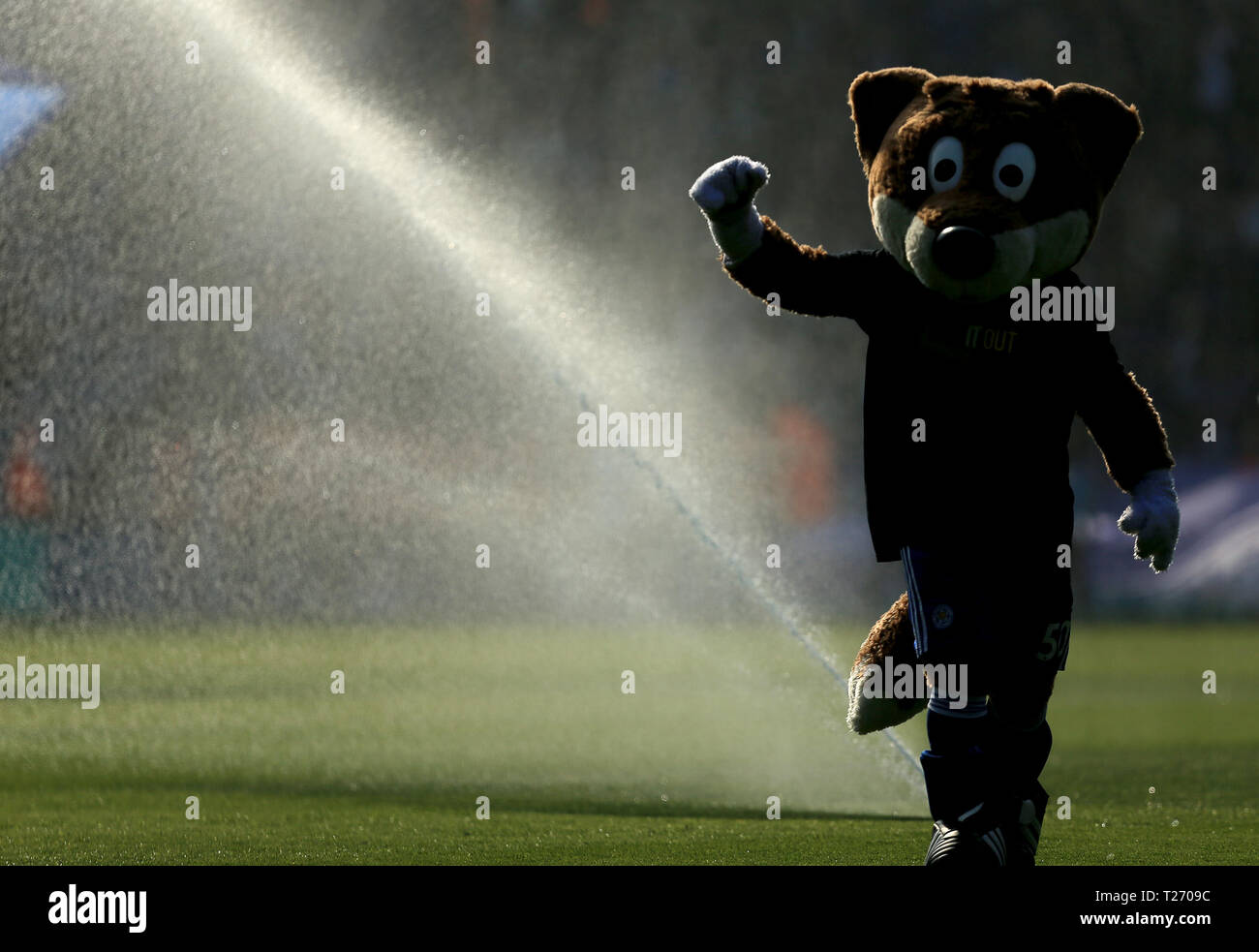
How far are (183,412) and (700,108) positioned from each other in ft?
43.6

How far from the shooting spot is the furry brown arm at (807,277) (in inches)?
196

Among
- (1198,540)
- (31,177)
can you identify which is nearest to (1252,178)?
(1198,540)

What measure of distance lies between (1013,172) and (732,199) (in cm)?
75

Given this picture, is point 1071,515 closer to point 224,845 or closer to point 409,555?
point 224,845

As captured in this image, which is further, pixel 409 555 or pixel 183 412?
pixel 409 555

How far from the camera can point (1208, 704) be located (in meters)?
13.1

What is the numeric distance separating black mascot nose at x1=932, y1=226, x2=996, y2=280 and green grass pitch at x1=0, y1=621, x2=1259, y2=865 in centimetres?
187

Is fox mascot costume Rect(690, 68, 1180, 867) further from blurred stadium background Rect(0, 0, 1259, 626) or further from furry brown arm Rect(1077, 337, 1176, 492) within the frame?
blurred stadium background Rect(0, 0, 1259, 626)

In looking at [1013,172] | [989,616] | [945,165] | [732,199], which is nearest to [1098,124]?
[1013,172]

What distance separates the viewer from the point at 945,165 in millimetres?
4793

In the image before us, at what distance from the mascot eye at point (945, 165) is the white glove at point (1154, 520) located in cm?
99

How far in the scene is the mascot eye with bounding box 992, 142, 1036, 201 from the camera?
4.76m

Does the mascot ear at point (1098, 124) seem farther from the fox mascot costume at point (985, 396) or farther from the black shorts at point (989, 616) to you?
the black shorts at point (989, 616)
